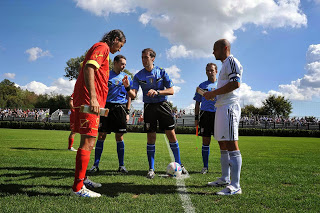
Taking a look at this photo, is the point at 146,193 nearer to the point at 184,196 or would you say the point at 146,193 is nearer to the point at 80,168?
the point at 184,196

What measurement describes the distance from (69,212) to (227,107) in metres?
2.64

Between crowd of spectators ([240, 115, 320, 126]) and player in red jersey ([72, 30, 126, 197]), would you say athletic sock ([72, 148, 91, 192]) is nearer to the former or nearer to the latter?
player in red jersey ([72, 30, 126, 197])

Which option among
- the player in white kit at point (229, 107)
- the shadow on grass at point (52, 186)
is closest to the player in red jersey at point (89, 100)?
the shadow on grass at point (52, 186)

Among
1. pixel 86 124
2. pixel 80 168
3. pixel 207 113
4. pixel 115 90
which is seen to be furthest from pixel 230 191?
pixel 115 90

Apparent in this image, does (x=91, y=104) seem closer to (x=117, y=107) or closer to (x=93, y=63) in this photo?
(x=93, y=63)

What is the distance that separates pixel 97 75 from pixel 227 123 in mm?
2143

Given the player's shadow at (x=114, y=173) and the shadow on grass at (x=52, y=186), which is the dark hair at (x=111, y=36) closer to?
the shadow on grass at (x=52, y=186)

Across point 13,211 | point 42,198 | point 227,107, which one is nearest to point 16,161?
point 42,198

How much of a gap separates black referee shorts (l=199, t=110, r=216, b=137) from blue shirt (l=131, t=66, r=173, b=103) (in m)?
1.25

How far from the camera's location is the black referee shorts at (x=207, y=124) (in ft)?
18.1

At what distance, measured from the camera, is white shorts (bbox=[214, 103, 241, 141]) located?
3541 millimetres

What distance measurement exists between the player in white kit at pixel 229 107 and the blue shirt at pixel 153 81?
144 centimetres

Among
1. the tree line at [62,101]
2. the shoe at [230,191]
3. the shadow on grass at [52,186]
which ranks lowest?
the shadow on grass at [52,186]

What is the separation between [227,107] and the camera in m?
3.65
